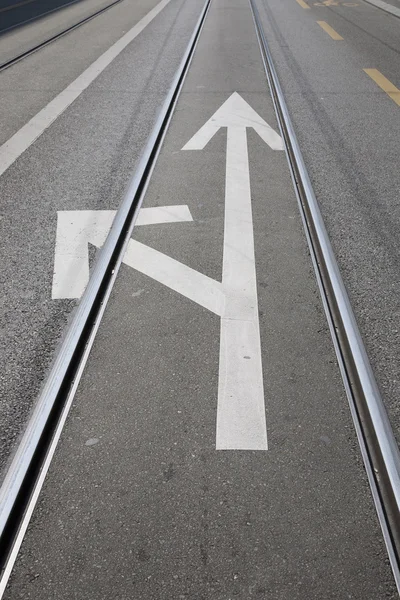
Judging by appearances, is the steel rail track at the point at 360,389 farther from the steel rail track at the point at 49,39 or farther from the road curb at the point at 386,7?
the road curb at the point at 386,7

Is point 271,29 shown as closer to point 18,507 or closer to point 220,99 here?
point 220,99

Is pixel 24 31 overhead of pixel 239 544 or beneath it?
beneath

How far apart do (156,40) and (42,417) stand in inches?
428

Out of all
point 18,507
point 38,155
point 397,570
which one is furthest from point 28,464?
point 38,155

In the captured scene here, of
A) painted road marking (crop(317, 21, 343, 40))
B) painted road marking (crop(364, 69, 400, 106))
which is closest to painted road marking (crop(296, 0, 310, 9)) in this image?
painted road marking (crop(317, 21, 343, 40))

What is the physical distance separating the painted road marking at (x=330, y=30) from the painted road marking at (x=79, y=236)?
941 cm

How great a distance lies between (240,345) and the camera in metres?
3.57

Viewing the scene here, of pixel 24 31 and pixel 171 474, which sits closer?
pixel 171 474

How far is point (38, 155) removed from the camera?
6504 mm

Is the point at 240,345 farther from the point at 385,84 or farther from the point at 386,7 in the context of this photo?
the point at 386,7

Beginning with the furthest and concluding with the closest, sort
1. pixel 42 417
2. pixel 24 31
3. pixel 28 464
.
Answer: pixel 24 31, pixel 42 417, pixel 28 464

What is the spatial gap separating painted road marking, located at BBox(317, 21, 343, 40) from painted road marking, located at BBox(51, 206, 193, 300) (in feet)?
30.9

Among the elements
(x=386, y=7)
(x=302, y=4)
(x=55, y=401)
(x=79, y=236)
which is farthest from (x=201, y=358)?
(x=386, y=7)

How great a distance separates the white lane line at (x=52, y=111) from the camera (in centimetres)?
660
